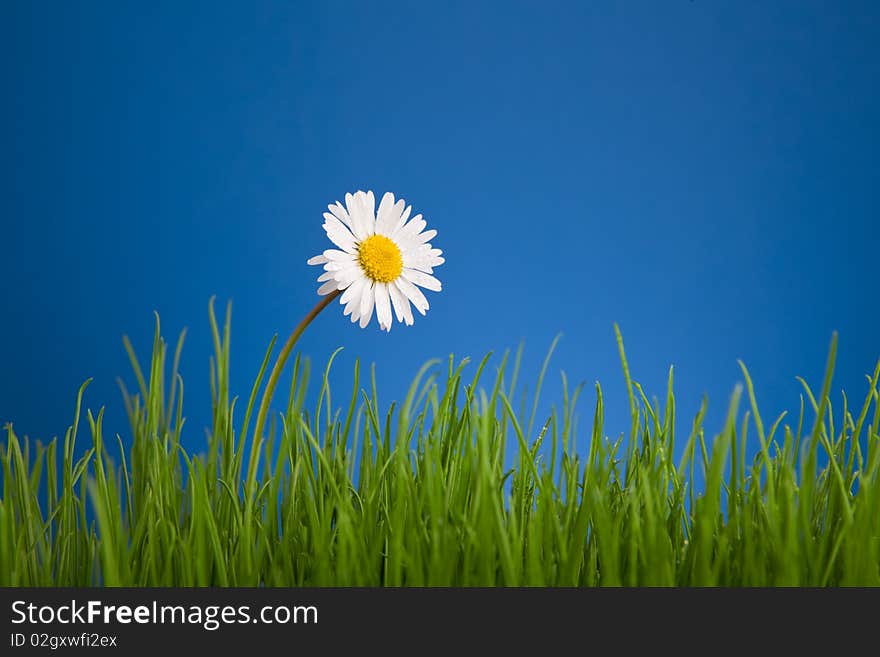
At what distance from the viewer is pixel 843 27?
1847mm

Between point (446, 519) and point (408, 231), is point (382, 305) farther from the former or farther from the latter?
point (446, 519)

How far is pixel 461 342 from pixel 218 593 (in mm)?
1510

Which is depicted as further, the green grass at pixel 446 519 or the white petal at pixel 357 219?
the white petal at pixel 357 219

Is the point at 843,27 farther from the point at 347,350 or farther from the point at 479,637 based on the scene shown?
the point at 479,637

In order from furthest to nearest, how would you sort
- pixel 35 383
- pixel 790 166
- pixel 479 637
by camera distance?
pixel 790 166 < pixel 35 383 < pixel 479 637

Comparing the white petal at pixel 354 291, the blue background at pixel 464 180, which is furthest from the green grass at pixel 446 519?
the blue background at pixel 464 180

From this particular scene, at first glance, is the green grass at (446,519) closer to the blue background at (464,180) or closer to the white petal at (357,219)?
the white petal at (357,219)

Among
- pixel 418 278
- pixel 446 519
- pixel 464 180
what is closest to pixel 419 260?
pixel 418 278

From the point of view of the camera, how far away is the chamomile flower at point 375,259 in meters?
0.65

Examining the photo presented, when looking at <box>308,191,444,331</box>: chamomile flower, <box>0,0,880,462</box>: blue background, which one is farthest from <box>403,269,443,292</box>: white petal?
<box>0,0,880,462</box>: blue background

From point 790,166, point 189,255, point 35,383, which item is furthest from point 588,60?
point 35,383

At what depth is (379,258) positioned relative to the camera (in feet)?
2.19

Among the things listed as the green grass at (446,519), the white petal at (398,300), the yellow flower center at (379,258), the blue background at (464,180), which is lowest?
the green grass at (446,519)

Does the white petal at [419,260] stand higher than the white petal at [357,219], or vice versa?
the white petal at [357,219]
